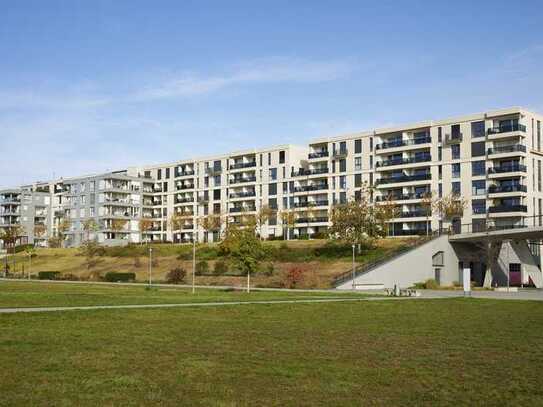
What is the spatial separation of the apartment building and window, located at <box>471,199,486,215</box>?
0.14 meters

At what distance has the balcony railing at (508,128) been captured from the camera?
83.8 m

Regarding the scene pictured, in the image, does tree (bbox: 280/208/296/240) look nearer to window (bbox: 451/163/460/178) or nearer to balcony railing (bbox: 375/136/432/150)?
balcony railing (bbox: 375/136/432/150)

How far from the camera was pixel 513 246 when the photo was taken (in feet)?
259

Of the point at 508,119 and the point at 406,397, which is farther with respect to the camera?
the point at 508,119

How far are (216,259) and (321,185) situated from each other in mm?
29563

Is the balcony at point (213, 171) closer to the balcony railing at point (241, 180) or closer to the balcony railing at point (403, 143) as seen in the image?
the balcony railing at point (241, 180)

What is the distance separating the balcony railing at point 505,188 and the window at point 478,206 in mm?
2126

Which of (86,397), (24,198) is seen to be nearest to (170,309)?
(86,397)

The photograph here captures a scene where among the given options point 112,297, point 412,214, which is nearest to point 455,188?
point 412,214

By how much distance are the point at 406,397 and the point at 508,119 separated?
263 ft

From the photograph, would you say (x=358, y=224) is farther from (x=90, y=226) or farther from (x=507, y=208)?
(x=90, y=226)

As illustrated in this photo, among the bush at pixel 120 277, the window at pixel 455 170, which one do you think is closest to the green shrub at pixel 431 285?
the window at pixel 455 170

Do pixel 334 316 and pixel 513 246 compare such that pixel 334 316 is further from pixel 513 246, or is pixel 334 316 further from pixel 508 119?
pixel 508 119

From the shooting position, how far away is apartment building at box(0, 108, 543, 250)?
85812 mm
